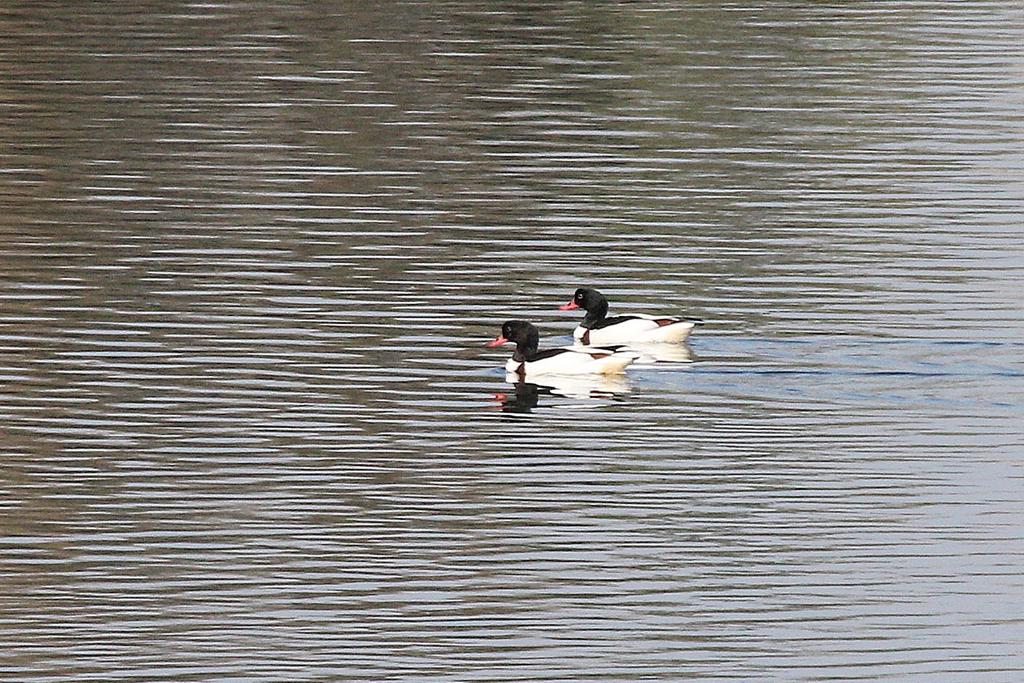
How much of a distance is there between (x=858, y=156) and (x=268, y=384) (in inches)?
588

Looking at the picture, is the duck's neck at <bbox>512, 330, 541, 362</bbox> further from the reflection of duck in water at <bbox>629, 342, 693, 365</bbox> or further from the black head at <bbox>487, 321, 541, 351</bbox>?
the reflection of duck in water at <bbox>629, 342, 693, 365</bbox>

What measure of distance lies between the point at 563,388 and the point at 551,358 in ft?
1.32

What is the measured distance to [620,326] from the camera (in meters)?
23.2

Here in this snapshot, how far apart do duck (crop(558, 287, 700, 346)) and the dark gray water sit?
0.36m

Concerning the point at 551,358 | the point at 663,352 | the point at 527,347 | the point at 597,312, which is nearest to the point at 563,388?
the point at 551,358

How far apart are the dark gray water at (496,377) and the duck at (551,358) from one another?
0.30 meters

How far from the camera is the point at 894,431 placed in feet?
65.8

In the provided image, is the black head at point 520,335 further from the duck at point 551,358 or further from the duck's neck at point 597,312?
the duck's neck at point 597,312

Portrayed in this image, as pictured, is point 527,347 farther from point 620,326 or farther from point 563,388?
point 620,326

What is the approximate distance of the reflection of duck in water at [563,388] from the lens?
21.8 meters

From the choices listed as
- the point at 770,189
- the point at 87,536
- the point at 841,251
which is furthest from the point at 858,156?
the point at 87,536

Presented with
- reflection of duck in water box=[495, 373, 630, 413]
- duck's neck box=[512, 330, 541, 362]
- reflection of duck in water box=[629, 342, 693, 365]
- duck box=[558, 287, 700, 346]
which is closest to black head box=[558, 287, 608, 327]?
duck box=[558, 287, 700, 346]

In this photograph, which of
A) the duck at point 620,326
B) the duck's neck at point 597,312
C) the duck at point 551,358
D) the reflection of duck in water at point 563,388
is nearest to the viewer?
the reflection of duck in water at point 563,388

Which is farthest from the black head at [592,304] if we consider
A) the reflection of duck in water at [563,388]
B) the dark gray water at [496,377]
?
the reflection of duck in water at [563,388]
